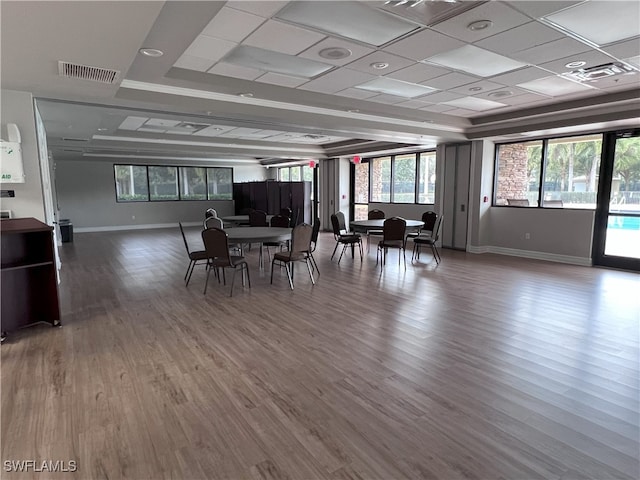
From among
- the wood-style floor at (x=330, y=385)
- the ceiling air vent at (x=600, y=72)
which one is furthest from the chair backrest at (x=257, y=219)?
the ceiling air vent at (x=600, y=72)

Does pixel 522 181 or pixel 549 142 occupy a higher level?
pixel 549 142

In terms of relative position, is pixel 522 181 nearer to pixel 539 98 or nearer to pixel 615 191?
pixel 615 191

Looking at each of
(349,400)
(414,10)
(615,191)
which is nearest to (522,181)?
(615,191)

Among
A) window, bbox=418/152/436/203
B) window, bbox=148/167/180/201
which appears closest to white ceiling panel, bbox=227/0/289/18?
window, bbox=418/152/436/203

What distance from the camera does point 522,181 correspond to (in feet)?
25.5

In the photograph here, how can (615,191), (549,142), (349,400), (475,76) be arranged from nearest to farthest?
(349,400) → (475,76) → (615,191) → (549,142)

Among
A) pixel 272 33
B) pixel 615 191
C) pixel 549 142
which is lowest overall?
pixel 615 191

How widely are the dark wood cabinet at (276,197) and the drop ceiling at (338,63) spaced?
5065mm

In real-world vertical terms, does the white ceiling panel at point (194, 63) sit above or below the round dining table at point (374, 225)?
above

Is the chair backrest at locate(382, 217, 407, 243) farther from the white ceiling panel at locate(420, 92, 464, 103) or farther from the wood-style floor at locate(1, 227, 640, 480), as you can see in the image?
the white ceiling panel at locate(420, 92, 464, 103)

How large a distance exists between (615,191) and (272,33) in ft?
21.4

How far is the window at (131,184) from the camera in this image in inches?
519

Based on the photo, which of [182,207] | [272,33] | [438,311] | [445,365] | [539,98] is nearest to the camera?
[445,365]

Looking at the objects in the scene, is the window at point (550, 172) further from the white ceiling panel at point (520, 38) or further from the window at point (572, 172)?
the white ceiling panel at point (520, 38)
